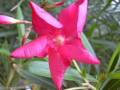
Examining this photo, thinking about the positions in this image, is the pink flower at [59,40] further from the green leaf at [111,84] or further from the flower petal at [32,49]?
the green leaf at [111,84]

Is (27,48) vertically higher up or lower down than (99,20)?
higher up

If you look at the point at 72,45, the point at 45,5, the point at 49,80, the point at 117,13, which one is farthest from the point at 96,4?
the point at 72,45

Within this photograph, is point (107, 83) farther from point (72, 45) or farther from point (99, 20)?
point (99, 20)

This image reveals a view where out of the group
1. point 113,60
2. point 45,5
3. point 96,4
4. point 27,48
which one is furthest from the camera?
point 96,4

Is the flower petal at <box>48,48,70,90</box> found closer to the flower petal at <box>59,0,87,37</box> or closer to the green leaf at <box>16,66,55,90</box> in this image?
the flower petal at <box>59,0,87,37</box>

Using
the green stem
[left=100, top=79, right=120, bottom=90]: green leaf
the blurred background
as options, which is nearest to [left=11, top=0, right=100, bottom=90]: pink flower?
the blurred background

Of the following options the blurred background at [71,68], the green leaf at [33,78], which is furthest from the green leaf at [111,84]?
the green leaf at [33,78]
